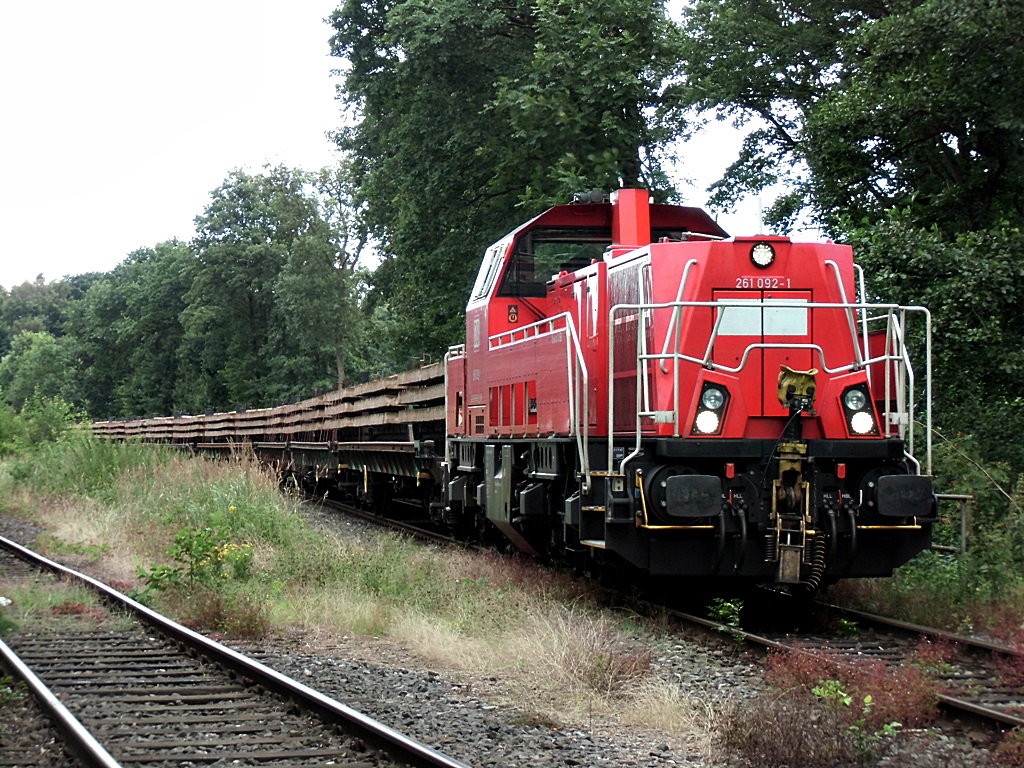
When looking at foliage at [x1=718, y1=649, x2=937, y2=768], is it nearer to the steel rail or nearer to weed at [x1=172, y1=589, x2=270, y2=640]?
the steel rail

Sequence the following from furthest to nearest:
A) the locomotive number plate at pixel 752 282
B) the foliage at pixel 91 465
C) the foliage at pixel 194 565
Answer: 1. the foliage at pixel 91 465
2. the foliage at pixel 194 565
3. the locomotive number plate at pixel 752 282

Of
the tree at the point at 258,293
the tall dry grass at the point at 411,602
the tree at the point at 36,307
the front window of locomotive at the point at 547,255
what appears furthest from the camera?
the tree at the point at 36,307

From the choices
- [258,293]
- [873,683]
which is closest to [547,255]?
[873,683]

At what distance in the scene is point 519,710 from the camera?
22.1ft

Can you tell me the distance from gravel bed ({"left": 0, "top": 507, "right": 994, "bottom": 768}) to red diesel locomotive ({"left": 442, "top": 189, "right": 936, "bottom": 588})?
94cm

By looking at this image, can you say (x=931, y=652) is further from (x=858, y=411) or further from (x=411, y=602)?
(x=411, y=602)

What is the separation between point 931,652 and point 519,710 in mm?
2812

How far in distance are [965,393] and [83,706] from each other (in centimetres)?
1092

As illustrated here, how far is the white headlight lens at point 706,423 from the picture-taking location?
8.95 m

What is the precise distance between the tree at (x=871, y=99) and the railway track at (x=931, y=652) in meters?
7.96

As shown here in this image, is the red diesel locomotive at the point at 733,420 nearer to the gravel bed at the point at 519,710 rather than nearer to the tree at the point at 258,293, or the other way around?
the gravel bed at the point at 519,710

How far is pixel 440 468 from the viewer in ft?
49.4

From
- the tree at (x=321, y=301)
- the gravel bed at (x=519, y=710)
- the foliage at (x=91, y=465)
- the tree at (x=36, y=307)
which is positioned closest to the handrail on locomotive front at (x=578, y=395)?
the gravel bed at (x=519, y=710)

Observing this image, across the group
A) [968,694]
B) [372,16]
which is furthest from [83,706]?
[372,16]
